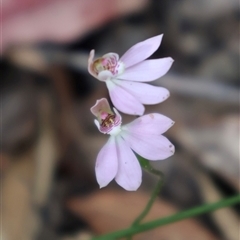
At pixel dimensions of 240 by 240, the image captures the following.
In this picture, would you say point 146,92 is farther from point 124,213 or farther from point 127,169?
point 124,213

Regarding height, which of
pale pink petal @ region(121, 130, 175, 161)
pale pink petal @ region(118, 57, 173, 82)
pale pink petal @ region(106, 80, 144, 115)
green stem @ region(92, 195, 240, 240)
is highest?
pale pink petal @ region(118, 57, 173, 82)

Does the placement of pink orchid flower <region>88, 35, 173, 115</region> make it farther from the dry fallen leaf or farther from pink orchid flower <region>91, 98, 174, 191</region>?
the dry fallen leaf

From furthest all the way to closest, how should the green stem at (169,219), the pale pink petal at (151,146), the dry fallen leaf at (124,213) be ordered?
1. the dry fallen leaf at (124,213)
2. the green stem at (169,219)
3. the pale pink petal at (151,146)

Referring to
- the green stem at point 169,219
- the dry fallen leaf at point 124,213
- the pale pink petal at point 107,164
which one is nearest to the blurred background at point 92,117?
the dry fallen leaf at point 124,213

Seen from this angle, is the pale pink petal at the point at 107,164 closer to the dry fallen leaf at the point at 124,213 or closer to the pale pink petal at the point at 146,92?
the pale pink petal at the point at 146,92

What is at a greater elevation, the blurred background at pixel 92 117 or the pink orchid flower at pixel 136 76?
the pink orchid flower at pixel 136 76

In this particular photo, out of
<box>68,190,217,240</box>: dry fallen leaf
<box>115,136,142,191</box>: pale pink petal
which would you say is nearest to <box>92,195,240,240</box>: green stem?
<box>115,136,142,191</box>: pale pink petal

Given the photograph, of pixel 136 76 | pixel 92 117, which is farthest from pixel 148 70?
pixel 92 117

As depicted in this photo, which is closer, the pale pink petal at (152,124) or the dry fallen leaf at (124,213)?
the pale pink petal at (152,124)
